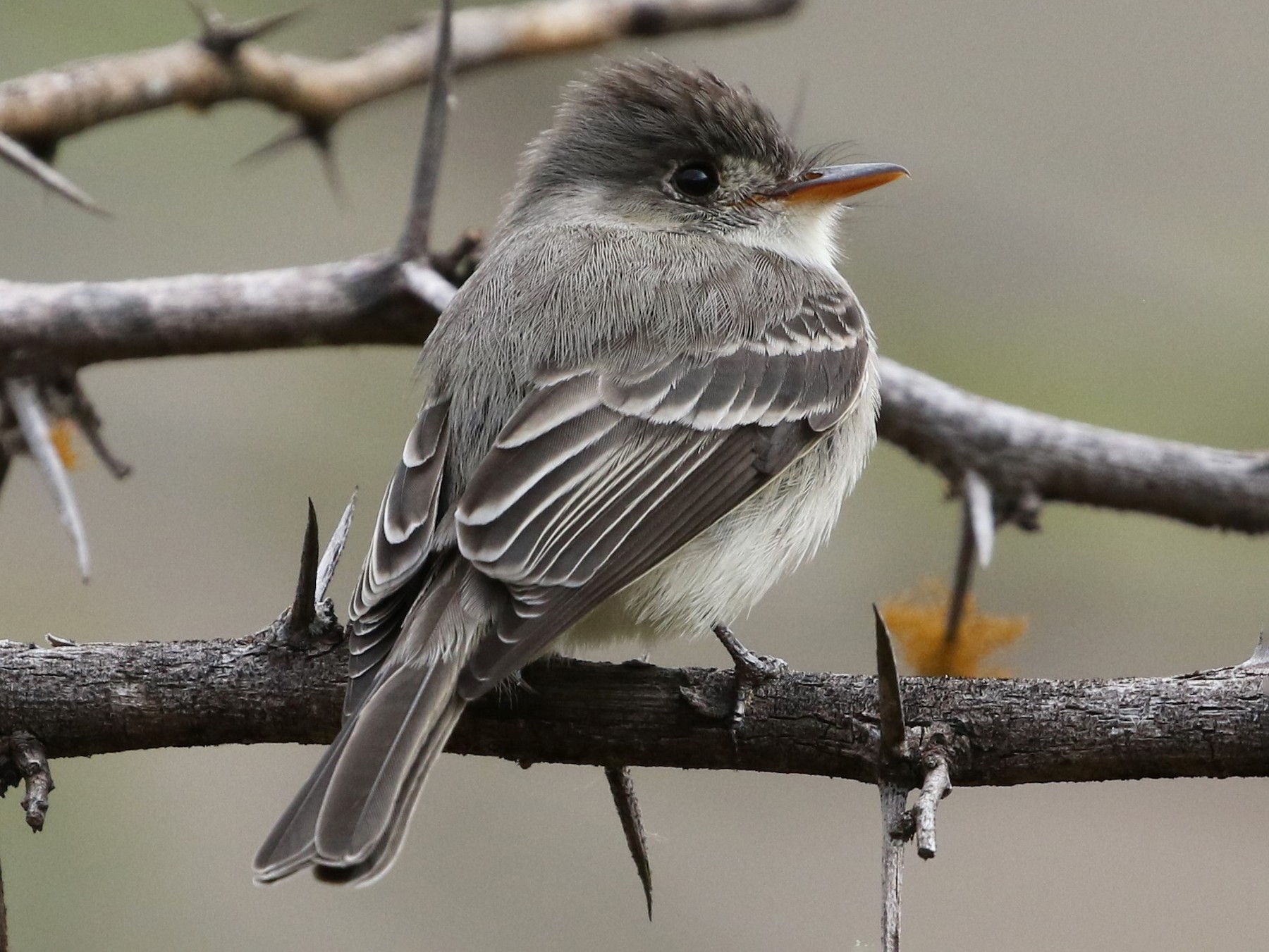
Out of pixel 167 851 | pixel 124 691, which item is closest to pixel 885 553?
pixel 167 851

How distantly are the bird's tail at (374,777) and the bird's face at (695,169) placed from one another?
1.78 meters

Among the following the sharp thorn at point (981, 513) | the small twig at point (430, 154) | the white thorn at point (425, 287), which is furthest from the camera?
the white thorn at point (425, 287)

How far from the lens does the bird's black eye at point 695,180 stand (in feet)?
13.5

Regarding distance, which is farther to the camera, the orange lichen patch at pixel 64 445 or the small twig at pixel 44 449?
the orange lichen patch at pixel 64 445

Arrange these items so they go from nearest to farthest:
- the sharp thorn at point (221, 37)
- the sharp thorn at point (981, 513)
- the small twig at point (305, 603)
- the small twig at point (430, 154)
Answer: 1. the small twig at point (305, 603)
2. the sharp thorn at point (981, 513)
3. the small twig at point (430, 154)
4. the sharp thorn at point (221, 37)

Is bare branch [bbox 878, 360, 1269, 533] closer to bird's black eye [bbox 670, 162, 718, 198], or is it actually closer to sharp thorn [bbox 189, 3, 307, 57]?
bird's black eye [bbox 670, 162, 718, 198]

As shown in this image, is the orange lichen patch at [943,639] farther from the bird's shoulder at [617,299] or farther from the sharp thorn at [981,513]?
the bird's shoulder at [617,299]

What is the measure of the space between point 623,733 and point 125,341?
1799 mm

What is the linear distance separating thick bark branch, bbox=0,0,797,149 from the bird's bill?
1148 millimetres

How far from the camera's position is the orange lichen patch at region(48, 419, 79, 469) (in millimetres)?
3625

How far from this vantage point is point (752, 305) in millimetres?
3625

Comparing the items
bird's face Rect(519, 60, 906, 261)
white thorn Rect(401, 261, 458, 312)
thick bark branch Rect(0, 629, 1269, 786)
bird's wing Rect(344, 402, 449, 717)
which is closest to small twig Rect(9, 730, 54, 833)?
thick bark branch Rect(0, 629, 1269, 786)

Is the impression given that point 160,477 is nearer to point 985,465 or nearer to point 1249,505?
point 985,465

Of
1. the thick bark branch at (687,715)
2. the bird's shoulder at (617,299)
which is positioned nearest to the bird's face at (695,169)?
the bird's shoulder at (617,299)
